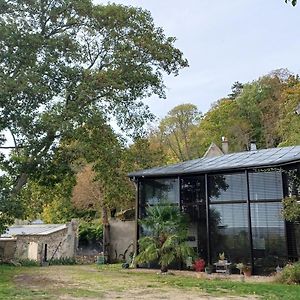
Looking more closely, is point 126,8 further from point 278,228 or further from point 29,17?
point 278,228

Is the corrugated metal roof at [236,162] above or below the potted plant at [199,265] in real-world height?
above

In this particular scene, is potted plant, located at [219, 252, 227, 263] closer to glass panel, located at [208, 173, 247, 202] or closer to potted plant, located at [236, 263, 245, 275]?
potted plant, located at [236, 263, 245, 275]

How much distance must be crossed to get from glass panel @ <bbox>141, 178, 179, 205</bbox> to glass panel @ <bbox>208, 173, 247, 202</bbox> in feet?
5.22

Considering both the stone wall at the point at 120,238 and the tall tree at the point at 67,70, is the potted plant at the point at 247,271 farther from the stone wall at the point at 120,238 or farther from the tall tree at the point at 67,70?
the stone wall at the point at 120,238

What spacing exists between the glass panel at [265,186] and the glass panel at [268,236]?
0.27m

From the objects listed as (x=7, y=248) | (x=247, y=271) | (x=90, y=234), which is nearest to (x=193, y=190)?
(x=247, y=271)

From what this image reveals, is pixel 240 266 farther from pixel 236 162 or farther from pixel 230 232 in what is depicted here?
pixel 236 162

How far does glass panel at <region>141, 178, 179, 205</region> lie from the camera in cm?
1650

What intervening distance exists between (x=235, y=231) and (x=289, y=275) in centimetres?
333

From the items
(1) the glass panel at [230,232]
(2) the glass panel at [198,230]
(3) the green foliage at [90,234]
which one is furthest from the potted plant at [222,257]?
(3) the green foliage at [90,234]

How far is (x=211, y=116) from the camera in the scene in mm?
39438

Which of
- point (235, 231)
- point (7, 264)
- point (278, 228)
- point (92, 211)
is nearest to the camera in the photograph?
point (278, 228)

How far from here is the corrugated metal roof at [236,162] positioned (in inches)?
550

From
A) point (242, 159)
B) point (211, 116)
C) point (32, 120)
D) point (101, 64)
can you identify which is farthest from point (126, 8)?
point (211, 116)
